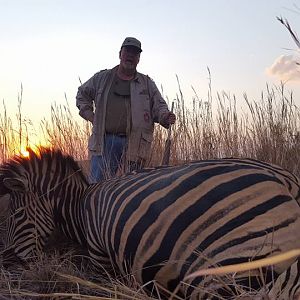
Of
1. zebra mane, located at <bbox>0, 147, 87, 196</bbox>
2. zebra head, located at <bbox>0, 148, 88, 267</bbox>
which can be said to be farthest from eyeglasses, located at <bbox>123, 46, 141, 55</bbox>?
zebra head, located at <bbox>0, 148, 88, 267</bbox>

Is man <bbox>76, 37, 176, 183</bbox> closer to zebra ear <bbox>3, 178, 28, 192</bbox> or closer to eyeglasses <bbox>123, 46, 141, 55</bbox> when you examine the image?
eyeglasses <bbox>123, 46, 141, 55</bbox>

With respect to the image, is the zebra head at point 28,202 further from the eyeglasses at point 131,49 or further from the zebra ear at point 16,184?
the eyeglasses at point 131,49

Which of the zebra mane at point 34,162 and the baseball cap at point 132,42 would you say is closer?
the zebra mane at point 34,162

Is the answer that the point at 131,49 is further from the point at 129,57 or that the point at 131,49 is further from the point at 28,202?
the point at 28,202

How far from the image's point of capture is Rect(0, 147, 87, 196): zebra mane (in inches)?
117

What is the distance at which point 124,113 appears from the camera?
470 centimetres

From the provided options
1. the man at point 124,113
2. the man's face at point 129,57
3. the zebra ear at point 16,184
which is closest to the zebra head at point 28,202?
the zebra ear at point 16,184

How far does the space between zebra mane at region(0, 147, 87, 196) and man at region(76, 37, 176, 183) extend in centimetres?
148

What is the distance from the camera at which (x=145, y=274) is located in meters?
1.94

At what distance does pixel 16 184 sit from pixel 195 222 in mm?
1354

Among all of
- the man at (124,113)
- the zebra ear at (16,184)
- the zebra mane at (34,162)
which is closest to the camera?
the zebra ear at (16,184)

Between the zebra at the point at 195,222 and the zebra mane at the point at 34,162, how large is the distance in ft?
0.55

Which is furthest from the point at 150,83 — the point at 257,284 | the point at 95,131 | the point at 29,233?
the point at 257,284

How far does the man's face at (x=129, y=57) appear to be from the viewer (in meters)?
4.70
